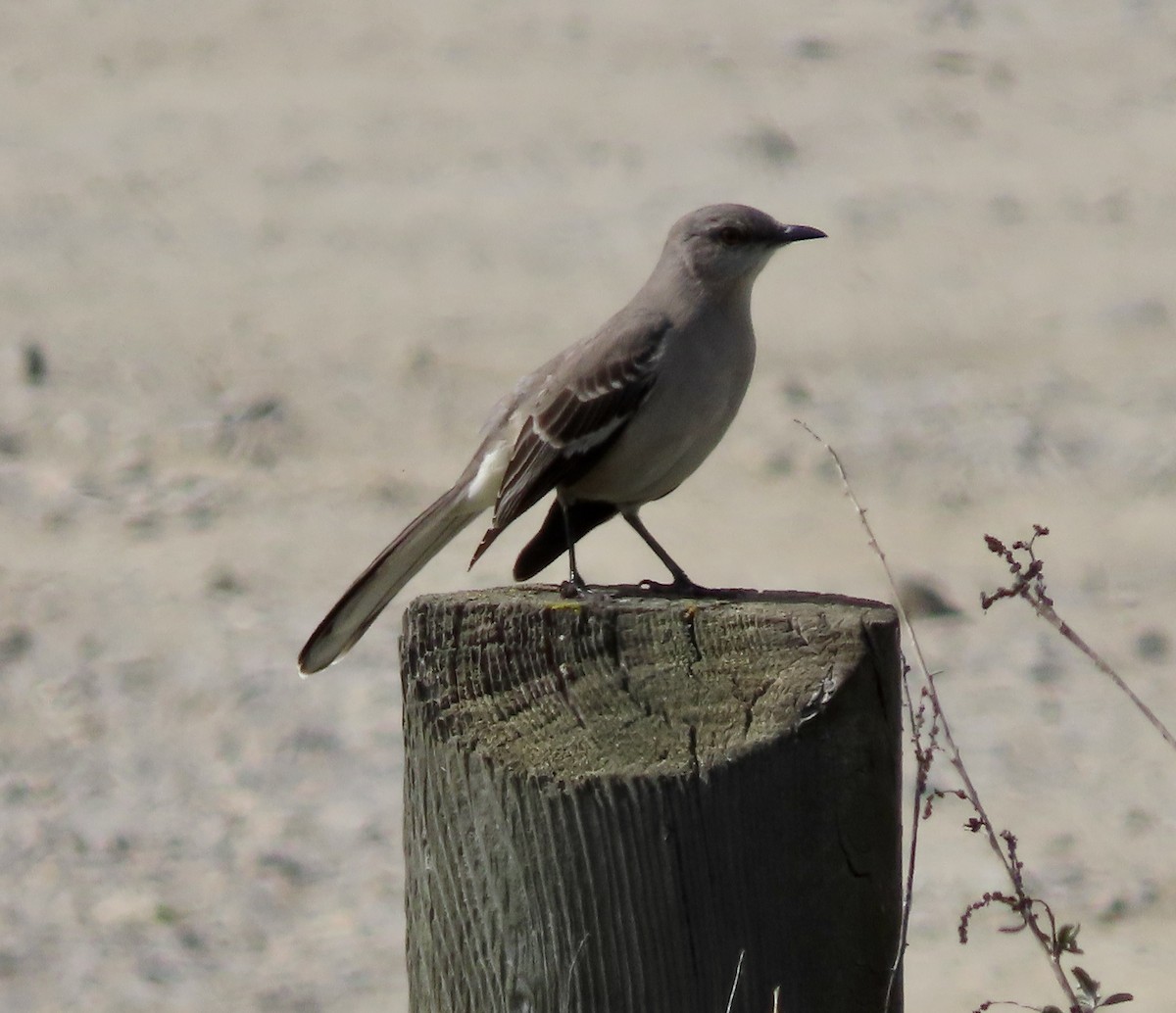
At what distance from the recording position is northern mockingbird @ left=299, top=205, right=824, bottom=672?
4789 millimetres

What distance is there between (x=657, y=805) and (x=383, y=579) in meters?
1.76

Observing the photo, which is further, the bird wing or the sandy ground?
the sandy ground

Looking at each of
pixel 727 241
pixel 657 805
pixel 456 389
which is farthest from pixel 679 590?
pixel 456 389

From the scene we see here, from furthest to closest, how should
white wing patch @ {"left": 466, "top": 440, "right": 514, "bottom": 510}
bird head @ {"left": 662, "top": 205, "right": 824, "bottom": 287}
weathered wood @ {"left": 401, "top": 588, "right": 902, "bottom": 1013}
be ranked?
bird head @ {"left": 662, "top": 205, "right": 824, "bottom": 287} < white wing patch @ {"left": 466, "top": 440, "right": 514, "bottom": 510} < weathered wood @ {"left": 401, "top": 588, "right": 902, "bottom": 1013}

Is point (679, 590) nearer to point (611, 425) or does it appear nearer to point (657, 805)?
point (611, 425)

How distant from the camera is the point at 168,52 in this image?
15789 mm

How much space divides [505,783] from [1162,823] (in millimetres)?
6118

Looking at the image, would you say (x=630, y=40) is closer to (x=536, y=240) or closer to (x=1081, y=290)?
(x=536, y=240)

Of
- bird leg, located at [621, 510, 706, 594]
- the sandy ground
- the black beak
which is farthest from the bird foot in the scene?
the sandy ground

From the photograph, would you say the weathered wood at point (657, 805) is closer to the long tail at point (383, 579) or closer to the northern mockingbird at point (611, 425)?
the long tail at point (383, 579)

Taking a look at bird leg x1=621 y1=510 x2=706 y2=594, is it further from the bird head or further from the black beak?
the black beak

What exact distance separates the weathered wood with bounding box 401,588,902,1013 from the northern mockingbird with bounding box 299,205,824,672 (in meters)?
1.40

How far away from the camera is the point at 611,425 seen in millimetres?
4816

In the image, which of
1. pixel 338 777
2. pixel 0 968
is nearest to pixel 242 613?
pixel 338 777
